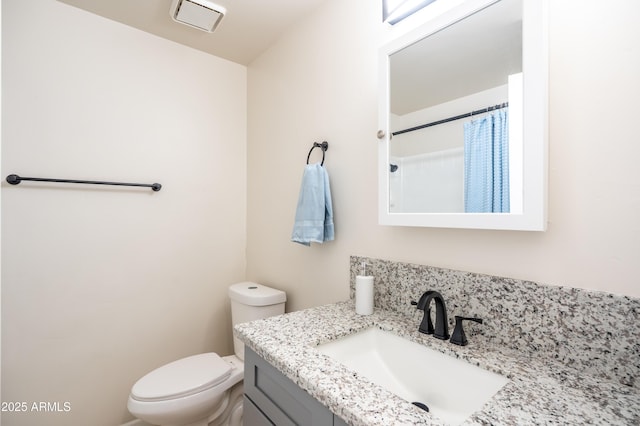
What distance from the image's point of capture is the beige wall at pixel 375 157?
0.68 meters

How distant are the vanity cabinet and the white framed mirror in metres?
0.61

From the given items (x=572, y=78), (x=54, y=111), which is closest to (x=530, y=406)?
(x=572, y=78)

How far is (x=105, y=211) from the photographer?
5.35 feet

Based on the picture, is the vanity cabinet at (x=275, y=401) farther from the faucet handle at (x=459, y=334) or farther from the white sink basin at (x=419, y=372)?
the faucet handle at (x=459, y=334)

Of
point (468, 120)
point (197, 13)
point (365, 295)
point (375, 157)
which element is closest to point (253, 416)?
point (365, 295)

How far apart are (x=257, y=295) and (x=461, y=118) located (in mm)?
1283

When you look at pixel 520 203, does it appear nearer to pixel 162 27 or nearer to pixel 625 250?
pixel 625 250

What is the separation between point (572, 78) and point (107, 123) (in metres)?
2.01

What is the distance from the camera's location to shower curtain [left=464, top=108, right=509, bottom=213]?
2.71ft

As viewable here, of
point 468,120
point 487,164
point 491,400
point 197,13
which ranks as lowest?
point 491,400

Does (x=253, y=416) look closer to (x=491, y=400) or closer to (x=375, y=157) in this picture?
(x=491, y=400)

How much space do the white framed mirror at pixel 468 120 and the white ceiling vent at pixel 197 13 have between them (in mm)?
973

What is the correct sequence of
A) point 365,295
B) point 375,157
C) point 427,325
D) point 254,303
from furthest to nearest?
point 254,303 < point 375,157 < point 365,295 < point 427,325

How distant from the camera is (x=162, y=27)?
1.70m
